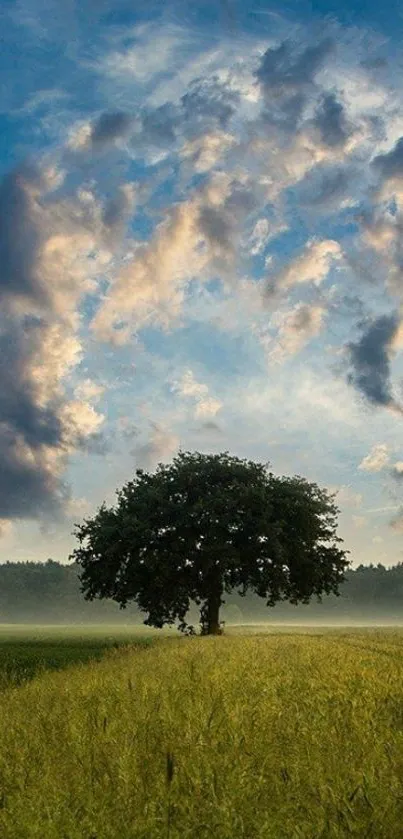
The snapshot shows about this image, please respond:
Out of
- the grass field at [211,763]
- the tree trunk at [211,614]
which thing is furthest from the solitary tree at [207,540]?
the grass field at [211,763]

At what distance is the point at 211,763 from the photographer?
6961mm

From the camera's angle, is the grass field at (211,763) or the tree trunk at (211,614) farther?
the tree trunk at (211,614)

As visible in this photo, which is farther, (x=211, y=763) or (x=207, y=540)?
(x=207, y=540)

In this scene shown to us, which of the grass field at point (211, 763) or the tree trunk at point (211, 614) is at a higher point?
the tree trunk at point (211, 614)

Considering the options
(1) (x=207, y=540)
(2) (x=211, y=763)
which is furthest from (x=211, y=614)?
(2) (x=211, y=763)

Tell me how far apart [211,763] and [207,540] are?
4497cm

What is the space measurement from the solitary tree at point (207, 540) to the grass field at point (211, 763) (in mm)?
38917

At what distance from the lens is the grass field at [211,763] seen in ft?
18.7

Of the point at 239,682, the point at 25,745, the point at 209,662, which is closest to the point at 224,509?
the point at 209,662

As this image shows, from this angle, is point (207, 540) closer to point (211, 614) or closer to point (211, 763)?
point (211, 614)

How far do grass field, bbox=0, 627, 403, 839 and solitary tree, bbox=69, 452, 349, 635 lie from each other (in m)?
38.9

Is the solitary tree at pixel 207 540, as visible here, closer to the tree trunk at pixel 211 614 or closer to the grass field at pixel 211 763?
the tree trunk at pixel 211 614

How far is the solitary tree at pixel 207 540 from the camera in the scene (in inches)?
2015

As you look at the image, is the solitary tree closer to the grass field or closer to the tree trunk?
the tree trunk
